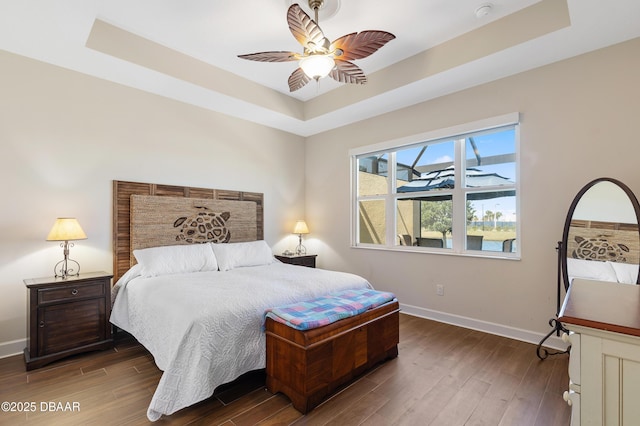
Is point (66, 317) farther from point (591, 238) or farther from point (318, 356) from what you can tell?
point (591, 238)

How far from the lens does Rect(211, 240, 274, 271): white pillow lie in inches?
141

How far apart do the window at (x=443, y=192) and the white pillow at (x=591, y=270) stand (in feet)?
1.64

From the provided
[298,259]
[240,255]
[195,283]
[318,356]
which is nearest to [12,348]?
[195,283]

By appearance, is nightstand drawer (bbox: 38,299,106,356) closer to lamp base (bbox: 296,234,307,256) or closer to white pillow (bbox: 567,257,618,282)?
lamp base (bbox: 296,234,307,256)

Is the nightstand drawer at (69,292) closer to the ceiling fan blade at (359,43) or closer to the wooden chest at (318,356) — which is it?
the wooden chest at (318,356)

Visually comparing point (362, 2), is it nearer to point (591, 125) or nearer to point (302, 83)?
point (302, 83)

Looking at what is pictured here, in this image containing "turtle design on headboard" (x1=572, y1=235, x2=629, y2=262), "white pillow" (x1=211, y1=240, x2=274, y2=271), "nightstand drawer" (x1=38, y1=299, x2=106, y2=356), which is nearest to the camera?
"turtle design on headboard" (x1=572, y1=235, x2=629, y2=262)

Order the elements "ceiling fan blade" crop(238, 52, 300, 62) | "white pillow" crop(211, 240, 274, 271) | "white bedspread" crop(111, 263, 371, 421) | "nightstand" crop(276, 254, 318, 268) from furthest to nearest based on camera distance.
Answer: "nightstand" crop(276, 254, 318, 268)
"white pillow" crop(211, 240, 274, 271)
"ceiling fan blade" crop(238, 52, 300, 62)
"white bedspread" crop(111, 263, 371, 421)

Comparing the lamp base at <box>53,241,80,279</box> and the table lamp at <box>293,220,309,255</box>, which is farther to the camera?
the table lamp at <box>293,220,309,255</box>

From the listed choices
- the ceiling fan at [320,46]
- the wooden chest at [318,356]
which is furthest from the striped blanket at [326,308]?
the ceiling fan at [320,46]

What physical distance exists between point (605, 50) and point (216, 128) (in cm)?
414

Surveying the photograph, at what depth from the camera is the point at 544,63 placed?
2.94m

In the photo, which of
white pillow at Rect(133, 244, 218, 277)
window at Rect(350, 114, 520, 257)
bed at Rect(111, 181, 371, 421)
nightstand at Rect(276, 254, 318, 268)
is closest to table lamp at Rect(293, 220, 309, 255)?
nightstand at Rect(276, 254, 318, 268)

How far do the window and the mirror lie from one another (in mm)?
499
